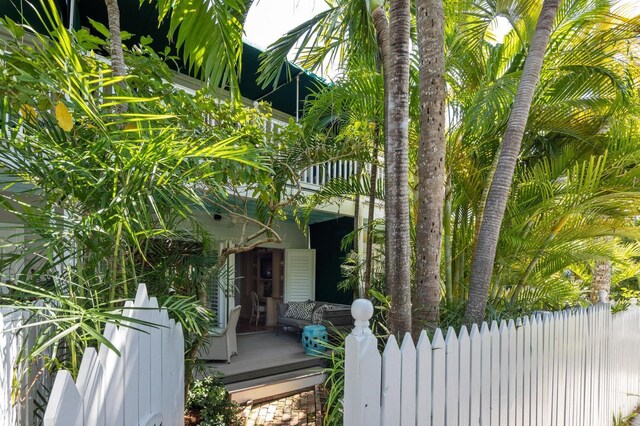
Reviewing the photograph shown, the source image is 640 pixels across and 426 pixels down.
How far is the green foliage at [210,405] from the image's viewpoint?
371cm

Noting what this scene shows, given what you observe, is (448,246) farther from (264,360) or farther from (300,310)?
(300,310)

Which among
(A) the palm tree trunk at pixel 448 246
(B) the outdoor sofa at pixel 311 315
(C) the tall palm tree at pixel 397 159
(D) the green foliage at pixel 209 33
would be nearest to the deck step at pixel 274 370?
(B) the outdoor sofa at pixel 311 315

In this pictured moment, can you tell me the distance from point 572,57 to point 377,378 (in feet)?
11.3

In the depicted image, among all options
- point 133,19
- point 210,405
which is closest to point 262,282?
point 133,19

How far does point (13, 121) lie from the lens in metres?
2.03

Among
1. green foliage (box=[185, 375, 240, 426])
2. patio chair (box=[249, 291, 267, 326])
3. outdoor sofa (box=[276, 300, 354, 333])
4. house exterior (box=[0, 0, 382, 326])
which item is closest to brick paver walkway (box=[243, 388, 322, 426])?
green foliage (box=[185, 375, 240, 426])

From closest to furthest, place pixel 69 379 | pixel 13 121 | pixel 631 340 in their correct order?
pixel 69 379 → pixel 13 121 → pixel 631 340

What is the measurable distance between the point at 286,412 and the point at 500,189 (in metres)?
3.70

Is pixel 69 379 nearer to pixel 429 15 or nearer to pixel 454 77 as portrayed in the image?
pixel 429 15

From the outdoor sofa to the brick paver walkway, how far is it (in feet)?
7.64

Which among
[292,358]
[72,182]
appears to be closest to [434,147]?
[72,182]

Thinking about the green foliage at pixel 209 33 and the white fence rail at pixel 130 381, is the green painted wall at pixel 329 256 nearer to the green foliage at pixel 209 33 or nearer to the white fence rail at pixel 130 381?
the green foliage at pixel 209 33

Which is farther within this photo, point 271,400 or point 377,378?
point 271,400

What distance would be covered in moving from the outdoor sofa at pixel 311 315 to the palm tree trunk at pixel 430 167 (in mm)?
5331
